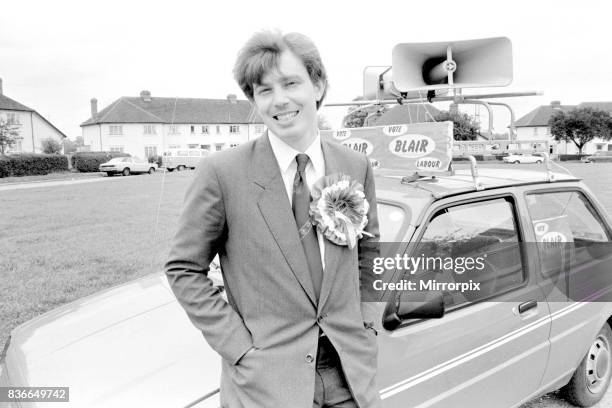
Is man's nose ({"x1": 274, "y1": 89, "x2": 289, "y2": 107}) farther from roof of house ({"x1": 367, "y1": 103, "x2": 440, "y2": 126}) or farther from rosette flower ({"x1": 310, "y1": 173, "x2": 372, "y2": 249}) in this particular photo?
roof of house ({"x1": 367, "y1": 103, "x2": 440, "y2": 126})

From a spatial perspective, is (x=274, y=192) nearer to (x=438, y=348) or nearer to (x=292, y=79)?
(x=292, y=79)

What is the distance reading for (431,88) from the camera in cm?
296

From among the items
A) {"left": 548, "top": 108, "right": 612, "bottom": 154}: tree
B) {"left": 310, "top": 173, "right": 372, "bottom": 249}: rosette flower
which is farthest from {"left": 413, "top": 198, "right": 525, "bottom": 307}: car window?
{"left": 548, "top": 108, "right": 612, "bottom": 154}: tree

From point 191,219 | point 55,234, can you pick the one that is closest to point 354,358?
point 191,219

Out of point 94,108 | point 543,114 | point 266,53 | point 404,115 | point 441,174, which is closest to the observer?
point 266,53

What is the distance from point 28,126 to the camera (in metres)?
46.2

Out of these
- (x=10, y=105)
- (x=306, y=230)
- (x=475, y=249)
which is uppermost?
(x=10, y=105)

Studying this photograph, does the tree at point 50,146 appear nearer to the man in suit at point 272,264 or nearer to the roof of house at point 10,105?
the roof of house at point 10,105

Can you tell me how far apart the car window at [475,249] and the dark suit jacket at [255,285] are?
3.13 ft

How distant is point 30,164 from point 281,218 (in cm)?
3539

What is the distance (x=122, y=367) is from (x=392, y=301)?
3.89ft

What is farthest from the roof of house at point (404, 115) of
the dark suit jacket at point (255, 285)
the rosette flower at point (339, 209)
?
the dark suit jacket at point (255, 285)

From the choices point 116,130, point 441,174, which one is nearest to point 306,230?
point 441,174

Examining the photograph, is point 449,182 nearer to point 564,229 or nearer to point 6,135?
point 564,229
